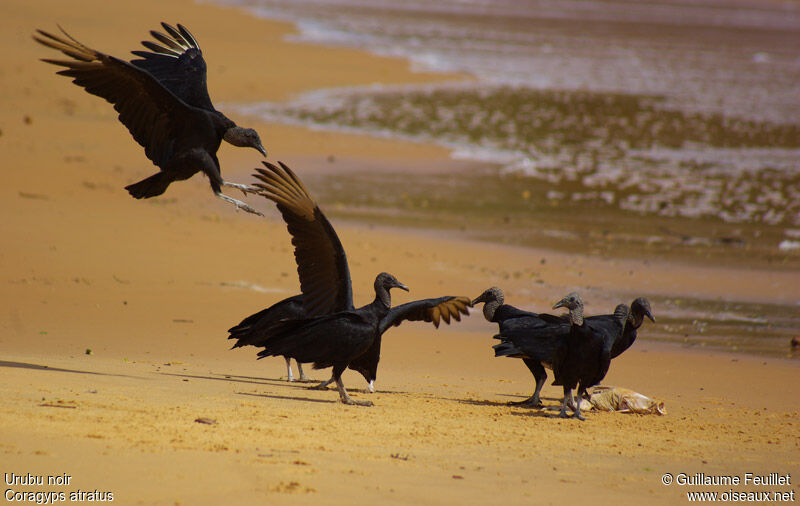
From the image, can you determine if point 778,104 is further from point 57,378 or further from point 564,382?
point 57,378

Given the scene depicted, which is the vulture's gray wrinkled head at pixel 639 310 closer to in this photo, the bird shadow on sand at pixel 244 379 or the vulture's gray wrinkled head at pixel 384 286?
the vulture's gray wrinkled head at pixel 384 286

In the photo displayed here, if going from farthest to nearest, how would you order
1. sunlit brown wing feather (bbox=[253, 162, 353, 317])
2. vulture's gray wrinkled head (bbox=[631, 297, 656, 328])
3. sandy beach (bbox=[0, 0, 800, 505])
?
1. vulture's gray wrinkled head (bbox=[631, 297, 656, 328])
2. sunlit brown wing feather (bbox=[253, 162, 353, 317])
3. sandy beach (bbox=[0, 0, 800, 505])

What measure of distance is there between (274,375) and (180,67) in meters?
2.58

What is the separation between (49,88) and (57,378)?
53.9 feet

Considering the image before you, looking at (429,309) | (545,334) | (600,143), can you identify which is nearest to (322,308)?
(429,309)

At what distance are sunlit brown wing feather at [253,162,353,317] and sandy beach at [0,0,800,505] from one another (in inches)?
28.8

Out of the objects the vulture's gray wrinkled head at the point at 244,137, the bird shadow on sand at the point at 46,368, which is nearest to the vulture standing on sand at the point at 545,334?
the vulture's gray wrinkled head at the point at 244,137

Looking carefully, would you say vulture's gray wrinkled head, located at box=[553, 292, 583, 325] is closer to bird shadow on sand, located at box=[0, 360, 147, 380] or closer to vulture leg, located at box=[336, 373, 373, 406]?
vulture leg, located at box=[336, 373, 373, 406]

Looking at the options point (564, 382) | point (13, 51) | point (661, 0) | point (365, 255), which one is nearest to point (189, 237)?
point (365, 255)

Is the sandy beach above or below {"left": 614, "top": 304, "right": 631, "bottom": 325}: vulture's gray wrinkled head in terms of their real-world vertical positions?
below

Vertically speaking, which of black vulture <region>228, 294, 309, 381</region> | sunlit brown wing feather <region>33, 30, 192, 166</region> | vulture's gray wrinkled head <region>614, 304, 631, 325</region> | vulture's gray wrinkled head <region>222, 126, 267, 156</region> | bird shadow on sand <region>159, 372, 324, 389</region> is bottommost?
bird shadow on sand <region>159, 372, 324, 389</region>

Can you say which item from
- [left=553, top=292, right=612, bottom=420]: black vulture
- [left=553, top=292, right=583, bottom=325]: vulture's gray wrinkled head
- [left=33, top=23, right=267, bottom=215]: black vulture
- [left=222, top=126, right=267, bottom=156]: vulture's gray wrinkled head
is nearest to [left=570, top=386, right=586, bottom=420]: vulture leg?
[left=553, top=292, right=612, bottom=420]: black vulture

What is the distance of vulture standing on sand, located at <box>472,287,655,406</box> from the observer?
23.8 feet

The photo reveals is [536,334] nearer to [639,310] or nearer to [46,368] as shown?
[639,310]
